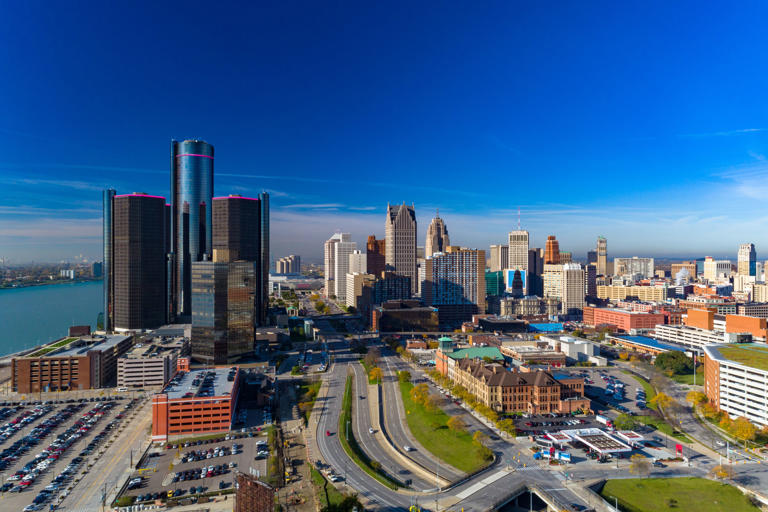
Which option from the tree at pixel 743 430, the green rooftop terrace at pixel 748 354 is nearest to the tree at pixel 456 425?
the tree at pixel 743 430

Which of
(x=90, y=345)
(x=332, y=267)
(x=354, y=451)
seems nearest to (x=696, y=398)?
(x=354, y=451)

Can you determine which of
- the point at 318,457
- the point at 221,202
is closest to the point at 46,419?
the point at 318,457

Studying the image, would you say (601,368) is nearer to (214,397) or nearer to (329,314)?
(214,397)

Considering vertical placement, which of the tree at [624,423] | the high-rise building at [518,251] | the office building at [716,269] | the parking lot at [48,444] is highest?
the high-rise building at [518,251]

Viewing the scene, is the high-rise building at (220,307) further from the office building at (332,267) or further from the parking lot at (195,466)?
the office building at (332,267)

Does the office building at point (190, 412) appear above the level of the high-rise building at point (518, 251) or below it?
below

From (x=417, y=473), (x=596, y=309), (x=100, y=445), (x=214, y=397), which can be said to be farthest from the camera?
(x=596, y=309)
